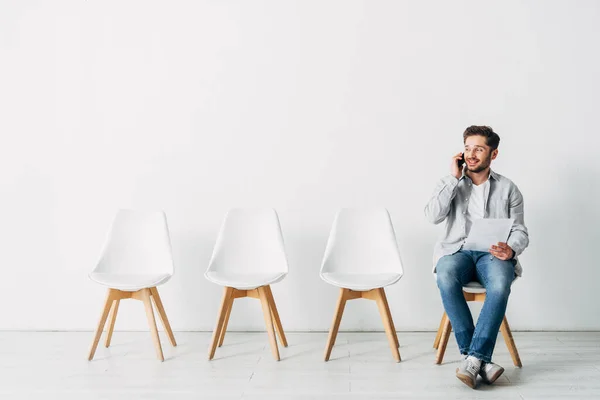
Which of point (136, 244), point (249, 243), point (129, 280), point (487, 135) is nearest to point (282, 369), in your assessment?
point (249, 243)

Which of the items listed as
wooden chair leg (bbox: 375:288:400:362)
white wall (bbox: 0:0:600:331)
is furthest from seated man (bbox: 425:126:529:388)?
white wall (bbox: 0:0:600:331)

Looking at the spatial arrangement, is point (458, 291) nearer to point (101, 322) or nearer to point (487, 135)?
point (487, 135)

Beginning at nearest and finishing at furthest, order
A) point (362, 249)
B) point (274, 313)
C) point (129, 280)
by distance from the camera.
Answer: point (129, 280), point (274, 313), point (362, 249)

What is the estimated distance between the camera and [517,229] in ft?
8.87

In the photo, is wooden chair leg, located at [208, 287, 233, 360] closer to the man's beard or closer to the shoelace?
the shoelace

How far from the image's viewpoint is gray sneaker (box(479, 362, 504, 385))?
2.34 m

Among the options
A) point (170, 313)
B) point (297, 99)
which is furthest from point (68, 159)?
point (297, 99)

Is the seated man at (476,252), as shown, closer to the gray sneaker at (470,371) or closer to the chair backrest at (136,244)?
the gray sneaker at (470,371)

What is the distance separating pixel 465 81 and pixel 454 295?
1.52m

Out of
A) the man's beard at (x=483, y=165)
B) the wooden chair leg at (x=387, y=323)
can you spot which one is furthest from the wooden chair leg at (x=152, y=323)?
Result: the man's beard at (x=483, y=165)

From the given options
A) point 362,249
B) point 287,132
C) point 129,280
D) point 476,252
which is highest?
point 287,132

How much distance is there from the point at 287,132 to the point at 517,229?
4.92ft

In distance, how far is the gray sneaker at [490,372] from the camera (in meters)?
2.34

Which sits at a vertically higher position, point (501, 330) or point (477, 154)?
point (477, 154)
